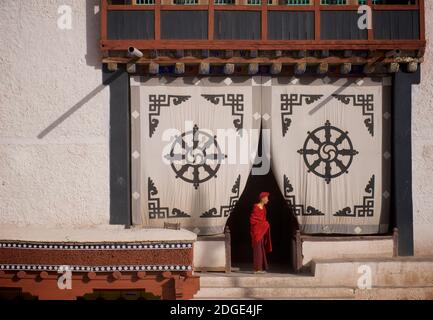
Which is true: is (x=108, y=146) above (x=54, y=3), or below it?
below

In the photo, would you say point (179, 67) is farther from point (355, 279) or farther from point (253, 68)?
point (355, 279)

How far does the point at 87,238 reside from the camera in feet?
26.5

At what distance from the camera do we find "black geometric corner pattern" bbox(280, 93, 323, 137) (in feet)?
30.0

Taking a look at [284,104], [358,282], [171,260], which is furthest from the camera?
[284,104]

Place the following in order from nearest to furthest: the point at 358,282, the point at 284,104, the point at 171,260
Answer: the point at 171,260
the point at 358,282
the point at 284,104

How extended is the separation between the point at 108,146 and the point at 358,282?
174 inches

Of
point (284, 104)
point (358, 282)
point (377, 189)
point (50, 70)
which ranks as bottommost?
point (358, 282)

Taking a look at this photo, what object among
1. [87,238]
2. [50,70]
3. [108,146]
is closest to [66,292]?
[87,238]

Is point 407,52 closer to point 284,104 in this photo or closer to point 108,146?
point 284,104

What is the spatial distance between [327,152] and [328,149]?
0.05 metres

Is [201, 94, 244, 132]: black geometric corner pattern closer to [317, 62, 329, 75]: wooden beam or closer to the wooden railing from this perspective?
the wooden railing

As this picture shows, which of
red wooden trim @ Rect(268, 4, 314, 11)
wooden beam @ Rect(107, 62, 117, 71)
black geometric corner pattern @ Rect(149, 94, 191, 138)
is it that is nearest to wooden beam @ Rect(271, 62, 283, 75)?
red wooden trim @ Rect(268, 4, 314, 11)

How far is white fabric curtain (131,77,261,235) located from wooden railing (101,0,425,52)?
66cm

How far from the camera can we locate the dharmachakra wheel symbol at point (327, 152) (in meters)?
9.13
